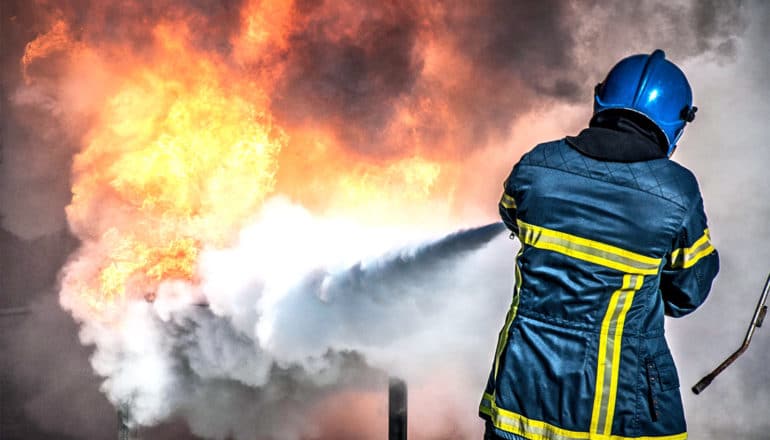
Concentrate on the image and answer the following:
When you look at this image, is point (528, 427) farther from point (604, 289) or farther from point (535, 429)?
point (604, 289)

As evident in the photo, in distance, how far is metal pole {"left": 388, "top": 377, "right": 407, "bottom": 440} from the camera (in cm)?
397

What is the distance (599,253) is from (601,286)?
10 cm

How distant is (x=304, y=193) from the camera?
6.15 meters

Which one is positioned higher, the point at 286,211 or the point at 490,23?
the point at 490,23

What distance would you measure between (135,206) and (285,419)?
7.99ft

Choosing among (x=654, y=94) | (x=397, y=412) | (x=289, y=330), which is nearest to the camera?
(x=654, y=94)

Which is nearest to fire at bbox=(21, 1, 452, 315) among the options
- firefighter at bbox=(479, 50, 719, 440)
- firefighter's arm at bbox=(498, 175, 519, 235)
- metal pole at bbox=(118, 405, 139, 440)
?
metal pole at bbox=(118, 405, 139, 440)

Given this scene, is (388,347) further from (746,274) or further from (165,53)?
(165,53)

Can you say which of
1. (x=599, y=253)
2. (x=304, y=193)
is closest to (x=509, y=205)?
(x=599, y=253)

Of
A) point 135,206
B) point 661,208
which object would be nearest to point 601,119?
point 661,208

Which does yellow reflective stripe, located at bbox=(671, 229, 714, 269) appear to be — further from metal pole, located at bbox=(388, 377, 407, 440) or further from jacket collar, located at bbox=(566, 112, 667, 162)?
metal pole, located at bbox=(388, 377, 407, 440)

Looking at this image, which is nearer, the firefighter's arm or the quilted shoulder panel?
the quilted shoulder panel

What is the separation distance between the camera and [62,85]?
654 cm

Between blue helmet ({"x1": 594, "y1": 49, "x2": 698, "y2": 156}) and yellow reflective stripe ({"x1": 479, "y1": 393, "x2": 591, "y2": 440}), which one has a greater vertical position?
blue helmet ({"x1": 594, "y1": 49, "x2": 698, "y2": 156})
